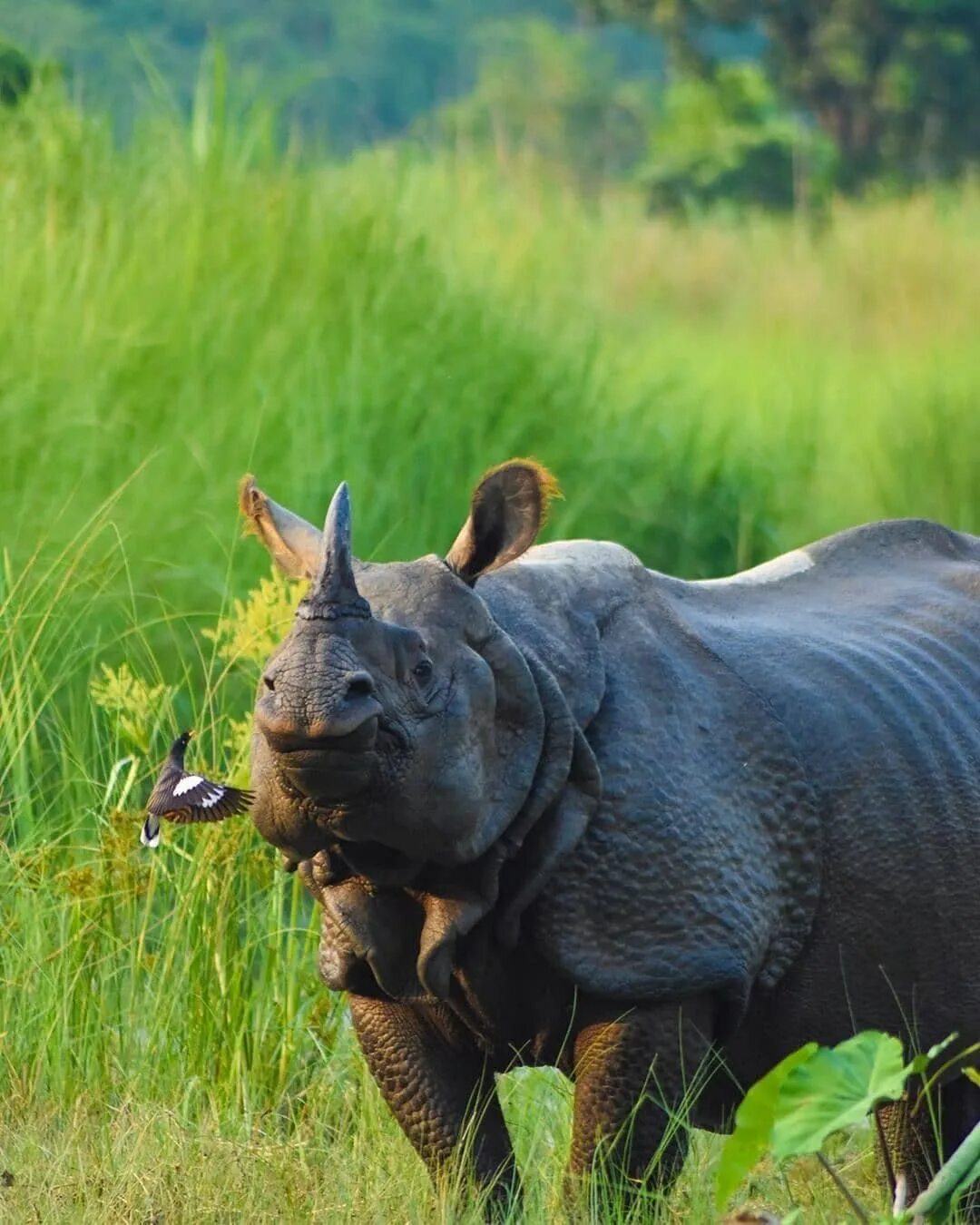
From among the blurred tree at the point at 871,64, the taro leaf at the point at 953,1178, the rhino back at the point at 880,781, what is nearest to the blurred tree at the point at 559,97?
the blurred tree at the point at 871,64

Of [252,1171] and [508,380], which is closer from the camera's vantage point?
[252,1171]

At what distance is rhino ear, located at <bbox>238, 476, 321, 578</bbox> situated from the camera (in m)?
3.62

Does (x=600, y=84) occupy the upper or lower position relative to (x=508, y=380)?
lower

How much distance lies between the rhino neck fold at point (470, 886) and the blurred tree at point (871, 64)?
78.0 ft

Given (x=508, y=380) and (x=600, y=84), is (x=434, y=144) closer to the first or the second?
(x=508, y=380)

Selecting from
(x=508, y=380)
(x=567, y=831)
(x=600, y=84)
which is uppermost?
(x=567, y=831)

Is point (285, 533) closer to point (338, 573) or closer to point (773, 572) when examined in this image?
point (338, 573)

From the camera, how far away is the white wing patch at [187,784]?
3.63 metres

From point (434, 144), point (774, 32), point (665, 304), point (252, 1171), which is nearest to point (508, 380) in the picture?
point (434, 144)

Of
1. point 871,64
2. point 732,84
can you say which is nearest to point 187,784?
point 871,64

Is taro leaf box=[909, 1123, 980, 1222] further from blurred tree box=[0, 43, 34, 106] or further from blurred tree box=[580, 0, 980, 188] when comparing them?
blurred tree box=[580, 0, 980, 188]

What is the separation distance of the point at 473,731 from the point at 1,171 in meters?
5.44

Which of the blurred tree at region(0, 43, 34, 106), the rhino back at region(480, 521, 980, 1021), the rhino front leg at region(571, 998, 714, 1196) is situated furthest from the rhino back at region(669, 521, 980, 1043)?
the blurred tree at region(0, 43, 34, 106)

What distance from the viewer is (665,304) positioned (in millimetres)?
15078
